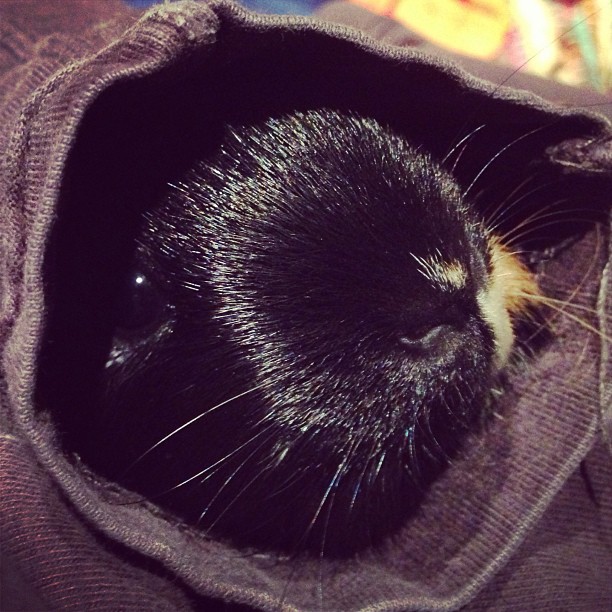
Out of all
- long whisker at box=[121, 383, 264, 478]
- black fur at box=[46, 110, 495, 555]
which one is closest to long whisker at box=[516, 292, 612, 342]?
black fur at box=[46, 110, 495, 555]

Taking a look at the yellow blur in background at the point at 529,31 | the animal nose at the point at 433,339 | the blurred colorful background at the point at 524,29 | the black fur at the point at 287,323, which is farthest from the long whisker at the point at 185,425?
the yellow blur in background at the point at 529,31

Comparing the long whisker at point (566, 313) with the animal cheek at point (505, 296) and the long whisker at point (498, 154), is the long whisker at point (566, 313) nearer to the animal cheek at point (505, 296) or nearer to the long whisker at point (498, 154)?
the animal cheek at point (505, 296)

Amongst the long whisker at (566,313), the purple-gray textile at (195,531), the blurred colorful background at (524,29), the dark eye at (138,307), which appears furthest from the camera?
the blurred colorful background at (524,29)

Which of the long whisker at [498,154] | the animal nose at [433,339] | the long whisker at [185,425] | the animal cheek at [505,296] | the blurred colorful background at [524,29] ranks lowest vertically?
the long whisker at [185,425]

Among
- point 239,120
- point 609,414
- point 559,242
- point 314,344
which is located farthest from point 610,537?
point 239,120

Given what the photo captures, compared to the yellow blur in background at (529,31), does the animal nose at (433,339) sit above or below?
below

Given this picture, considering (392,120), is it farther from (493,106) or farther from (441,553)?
(441,553)
